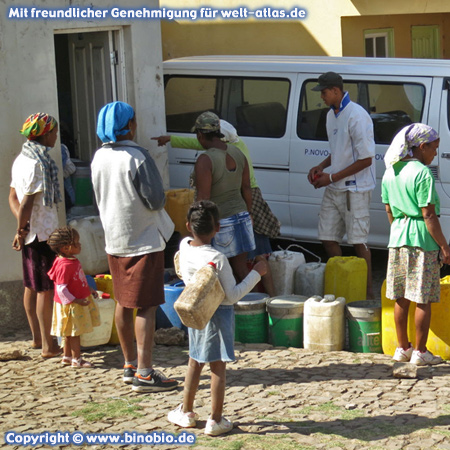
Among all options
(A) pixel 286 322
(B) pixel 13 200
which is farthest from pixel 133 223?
(A) pixel 286 322

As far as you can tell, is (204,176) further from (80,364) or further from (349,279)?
(80,364)

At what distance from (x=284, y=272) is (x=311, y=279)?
0.28 metres

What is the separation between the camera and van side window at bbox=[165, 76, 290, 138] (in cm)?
964

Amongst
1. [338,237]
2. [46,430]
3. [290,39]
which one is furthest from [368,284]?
[290,39]

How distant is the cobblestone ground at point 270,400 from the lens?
537 cm

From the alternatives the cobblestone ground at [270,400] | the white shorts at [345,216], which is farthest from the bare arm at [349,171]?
the cobblestone ground at [270,400]

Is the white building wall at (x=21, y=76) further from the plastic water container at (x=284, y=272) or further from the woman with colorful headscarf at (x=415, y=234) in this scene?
the woman with colorful headscarf at (x=415, y=234)

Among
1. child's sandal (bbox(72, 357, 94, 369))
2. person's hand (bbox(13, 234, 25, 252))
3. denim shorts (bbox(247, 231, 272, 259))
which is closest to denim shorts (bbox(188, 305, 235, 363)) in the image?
child's sandal (bbox(72, 357, 94, 369))

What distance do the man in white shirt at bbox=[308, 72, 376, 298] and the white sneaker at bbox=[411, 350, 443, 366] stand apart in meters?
1.66

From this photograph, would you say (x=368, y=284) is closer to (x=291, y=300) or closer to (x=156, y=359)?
(x=291, y=300)

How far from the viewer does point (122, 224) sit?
20.3ft

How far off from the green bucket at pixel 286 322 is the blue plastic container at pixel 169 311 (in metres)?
0.76

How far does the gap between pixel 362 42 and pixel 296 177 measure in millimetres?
5178

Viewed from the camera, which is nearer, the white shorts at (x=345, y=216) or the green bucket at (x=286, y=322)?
the green bucket at (x=286, y=322)
